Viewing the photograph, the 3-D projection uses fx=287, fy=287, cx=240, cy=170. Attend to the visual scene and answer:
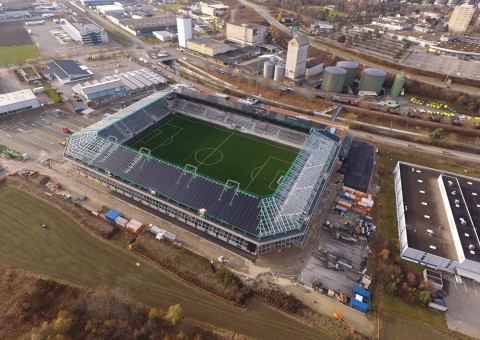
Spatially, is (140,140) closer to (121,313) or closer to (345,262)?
(121,313)

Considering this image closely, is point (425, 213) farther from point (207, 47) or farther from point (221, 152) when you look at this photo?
point (207, 47)

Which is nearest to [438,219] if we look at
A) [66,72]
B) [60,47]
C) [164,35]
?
[66,72]

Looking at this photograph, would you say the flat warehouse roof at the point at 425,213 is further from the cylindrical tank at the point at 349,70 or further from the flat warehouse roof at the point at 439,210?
the cylindrical tank at the point at 349,70

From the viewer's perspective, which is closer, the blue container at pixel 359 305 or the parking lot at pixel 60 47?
the blue container at pixel 359 305

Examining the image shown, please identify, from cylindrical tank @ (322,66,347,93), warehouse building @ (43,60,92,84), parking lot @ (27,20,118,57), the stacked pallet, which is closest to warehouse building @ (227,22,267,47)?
cylindrical tank @ (322,66,347,93)

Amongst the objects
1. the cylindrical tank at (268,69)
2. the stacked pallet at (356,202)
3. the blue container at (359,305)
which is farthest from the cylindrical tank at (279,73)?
the blue container at (359,305)

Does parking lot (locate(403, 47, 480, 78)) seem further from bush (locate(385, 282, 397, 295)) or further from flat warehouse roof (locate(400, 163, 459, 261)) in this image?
bush (locate(385, 282, 397, 295))
